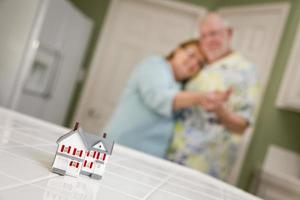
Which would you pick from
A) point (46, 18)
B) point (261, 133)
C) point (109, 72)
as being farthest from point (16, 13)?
point (261, 133)

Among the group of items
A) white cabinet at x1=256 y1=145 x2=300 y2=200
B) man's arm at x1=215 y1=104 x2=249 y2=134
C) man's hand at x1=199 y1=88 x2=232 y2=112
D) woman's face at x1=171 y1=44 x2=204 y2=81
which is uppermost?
woman's face at x1=171 y1=44 x2=204 y2=81

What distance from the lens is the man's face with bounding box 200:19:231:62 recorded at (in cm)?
295

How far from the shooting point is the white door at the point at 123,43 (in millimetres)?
3896

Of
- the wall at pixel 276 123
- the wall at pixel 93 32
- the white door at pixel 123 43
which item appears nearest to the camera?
the wall at pixel 276 123

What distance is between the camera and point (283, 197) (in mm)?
2607

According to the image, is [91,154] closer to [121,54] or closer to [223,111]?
[223,111]

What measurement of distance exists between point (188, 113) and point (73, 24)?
1.43m

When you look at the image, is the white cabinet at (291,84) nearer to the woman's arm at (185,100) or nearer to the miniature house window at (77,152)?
the woman's arm at (185,100)

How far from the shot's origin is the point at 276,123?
10.3 feet

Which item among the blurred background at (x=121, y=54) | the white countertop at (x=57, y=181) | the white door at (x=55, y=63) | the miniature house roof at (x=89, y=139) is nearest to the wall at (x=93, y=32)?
the blurred background at (x=121, y=54)

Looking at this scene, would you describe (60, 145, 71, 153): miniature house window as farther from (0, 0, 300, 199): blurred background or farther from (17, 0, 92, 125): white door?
(17, 0, 92, 125): white door

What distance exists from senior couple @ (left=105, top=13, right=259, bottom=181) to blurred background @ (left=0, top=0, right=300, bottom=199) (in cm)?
37

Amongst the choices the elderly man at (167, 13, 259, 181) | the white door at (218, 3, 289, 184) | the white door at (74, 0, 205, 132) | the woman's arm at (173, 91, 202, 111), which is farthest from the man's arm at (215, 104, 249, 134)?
the white door at (74, 0, 205, 132)

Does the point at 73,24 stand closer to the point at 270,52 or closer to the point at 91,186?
the point at 270,52
